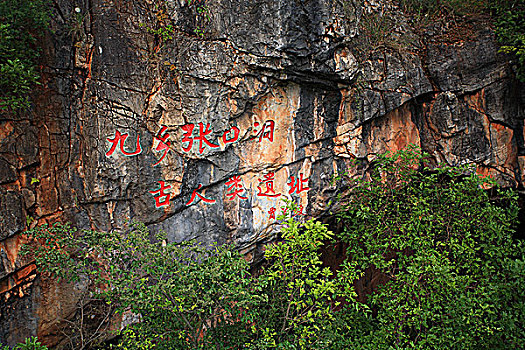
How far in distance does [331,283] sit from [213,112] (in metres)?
2.51

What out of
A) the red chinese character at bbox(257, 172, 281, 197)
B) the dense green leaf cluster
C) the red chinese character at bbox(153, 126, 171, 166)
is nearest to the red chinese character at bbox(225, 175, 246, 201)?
the red chinese character at bbox(257, 172, 281, 197)

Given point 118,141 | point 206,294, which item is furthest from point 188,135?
point 206,294

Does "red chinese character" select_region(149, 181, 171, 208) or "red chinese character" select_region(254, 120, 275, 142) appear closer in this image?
"red chinese character" select_region(149, 181, 171, 208)

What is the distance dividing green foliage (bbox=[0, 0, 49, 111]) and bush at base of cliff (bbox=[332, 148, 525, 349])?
3.96 m

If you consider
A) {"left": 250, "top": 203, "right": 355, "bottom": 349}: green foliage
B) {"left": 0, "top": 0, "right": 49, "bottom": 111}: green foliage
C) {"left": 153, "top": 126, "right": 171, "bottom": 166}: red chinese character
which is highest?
{"left": 0, "top": 0, "right": 49, "bottom": 111}: green foliage

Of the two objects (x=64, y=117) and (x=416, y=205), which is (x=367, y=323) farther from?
(x=64, y=117)

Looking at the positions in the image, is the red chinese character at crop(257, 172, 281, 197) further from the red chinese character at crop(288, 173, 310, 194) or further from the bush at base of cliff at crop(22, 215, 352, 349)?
the bush at base of cliff at crop(22, 215, 352, 349)

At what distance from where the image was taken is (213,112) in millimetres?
4711

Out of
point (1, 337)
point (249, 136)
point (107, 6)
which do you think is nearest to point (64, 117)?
point (107, 6)

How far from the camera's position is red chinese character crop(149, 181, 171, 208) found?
184 inches

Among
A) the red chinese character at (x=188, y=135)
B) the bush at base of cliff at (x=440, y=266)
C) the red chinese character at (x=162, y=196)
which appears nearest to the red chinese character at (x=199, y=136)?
the red chinese character at (x=188, y=135)

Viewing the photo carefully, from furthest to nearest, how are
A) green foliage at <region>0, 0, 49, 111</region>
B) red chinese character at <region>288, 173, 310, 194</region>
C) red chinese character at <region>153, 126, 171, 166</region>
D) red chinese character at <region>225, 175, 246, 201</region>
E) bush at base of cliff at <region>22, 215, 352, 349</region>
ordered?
red chinese character at <region>288, 173, 310, 194</region>, red chinese character at <region>225, 175, 246, 201</region>, red chinese character at <region>153, 126, 171, 166</region>, green foliage at <region>0, 0, 49, 111</region>, bush at base of cliff at <region>22, 215, 352, 349</region>

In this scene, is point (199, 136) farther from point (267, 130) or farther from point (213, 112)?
point (267, 130)

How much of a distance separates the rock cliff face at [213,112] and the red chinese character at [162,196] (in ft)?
0.06
